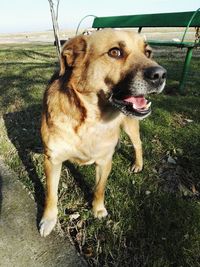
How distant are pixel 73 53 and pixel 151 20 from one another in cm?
556

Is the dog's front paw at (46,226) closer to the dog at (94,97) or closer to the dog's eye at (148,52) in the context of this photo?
the dog at (94,97)

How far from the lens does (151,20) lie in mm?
7617

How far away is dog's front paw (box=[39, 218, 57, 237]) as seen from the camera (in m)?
2.57

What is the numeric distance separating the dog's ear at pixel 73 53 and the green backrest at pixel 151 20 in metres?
4.36

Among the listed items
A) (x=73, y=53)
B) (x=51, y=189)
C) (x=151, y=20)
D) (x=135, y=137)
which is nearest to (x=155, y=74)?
(x=73, y=53)

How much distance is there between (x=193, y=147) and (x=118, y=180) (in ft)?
3.81

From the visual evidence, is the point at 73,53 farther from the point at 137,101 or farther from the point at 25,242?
the point at 25,242

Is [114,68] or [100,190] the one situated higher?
[114,68]

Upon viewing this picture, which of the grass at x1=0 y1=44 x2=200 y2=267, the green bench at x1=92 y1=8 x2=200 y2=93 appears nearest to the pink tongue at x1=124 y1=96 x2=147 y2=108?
the grass at x1=0 y1=44 x2=200 y2=267

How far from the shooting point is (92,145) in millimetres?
2727

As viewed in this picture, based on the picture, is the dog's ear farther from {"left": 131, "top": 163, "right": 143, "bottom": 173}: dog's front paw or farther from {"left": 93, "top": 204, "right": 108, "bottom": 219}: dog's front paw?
{"left": 131, "top": 163, "right": 143, "bottom": 173}: dog's front paw

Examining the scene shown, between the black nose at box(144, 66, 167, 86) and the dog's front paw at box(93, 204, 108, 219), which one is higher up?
the black nose at box(144, 66, 167, 86)

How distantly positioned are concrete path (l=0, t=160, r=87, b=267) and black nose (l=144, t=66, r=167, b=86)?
1.33 metres

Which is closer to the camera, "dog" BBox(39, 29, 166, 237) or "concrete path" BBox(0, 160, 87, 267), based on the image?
"concrete path" BBox(0, 160, 87, 267)
